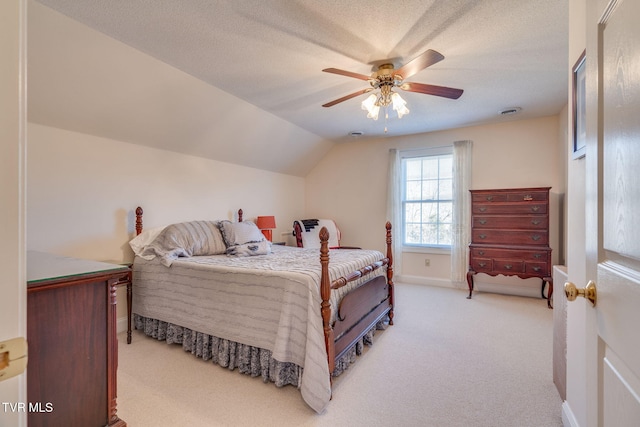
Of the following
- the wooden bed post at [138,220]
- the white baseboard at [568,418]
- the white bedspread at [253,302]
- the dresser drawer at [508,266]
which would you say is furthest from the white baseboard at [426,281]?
the wooden bed post at [138,220]

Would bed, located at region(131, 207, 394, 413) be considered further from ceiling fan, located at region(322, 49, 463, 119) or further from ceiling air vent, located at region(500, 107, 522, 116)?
ceiling air vent, located at region(500, 107, 522, 116)

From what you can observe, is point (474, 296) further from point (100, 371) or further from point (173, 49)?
point (173, 49)

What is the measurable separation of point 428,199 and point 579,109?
346 centimetres

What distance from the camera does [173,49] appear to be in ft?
7.79

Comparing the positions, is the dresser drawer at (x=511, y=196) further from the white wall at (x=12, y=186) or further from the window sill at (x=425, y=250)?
the white wall at (x=12, y=186)

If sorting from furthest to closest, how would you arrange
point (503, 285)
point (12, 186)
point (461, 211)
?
point (461, 211) < point (503, 285) < point (12, 186)

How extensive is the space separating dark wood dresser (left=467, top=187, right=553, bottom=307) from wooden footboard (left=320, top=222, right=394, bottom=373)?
5.38 ft

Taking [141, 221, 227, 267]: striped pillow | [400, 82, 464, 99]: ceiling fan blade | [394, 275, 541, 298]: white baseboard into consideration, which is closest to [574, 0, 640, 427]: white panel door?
[400, 82, 464, 99]: ceiling fan blade

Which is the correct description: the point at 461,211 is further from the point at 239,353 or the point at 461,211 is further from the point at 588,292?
the point at 588,292

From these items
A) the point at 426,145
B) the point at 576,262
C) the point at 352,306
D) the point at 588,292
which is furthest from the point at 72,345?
the point at 426,145

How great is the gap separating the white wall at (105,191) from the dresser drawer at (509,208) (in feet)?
11.9

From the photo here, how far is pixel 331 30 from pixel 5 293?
2.30 metres

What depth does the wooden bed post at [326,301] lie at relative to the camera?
196cm

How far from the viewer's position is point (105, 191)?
9.74 ft
